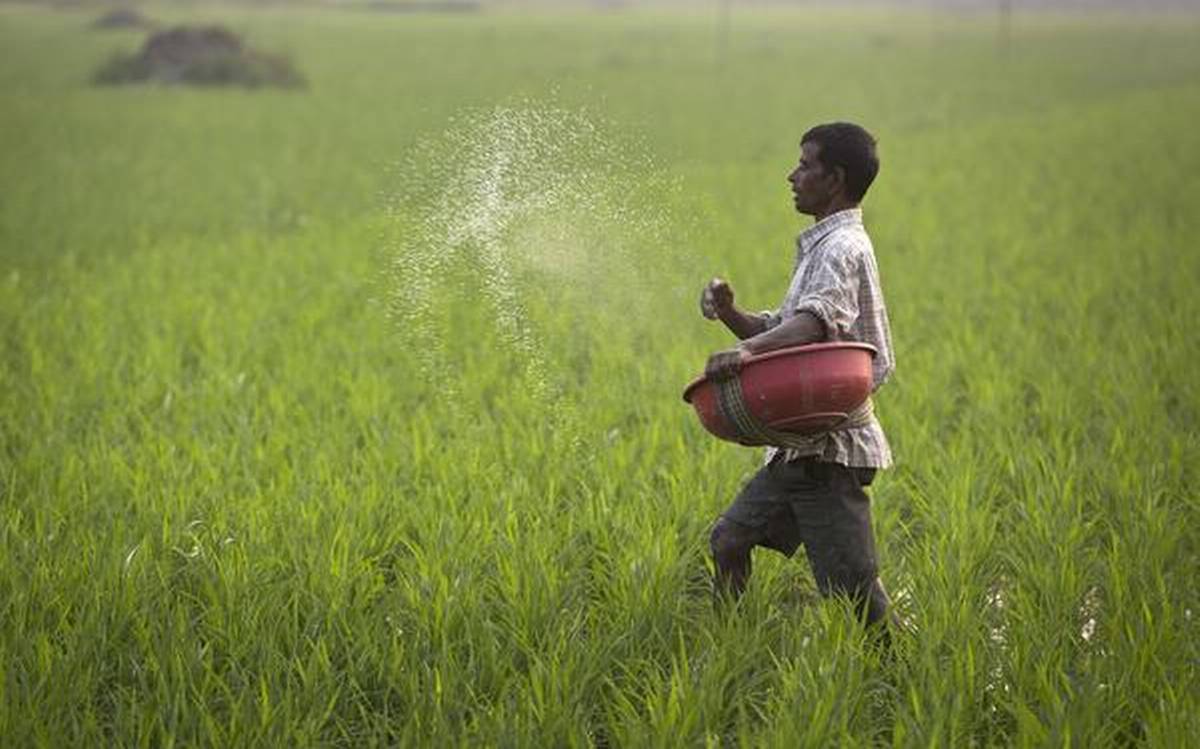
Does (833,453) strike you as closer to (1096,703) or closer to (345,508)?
(1096,703)

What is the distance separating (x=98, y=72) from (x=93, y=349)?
19.7m

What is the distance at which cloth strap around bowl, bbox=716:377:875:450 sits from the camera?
2.57m

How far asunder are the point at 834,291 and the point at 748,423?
32cm

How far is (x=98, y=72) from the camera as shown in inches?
930

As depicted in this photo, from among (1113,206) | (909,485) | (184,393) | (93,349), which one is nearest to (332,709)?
(909,485)

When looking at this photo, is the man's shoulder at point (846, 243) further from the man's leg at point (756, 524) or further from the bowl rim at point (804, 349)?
the man's leg at point (756, 524)

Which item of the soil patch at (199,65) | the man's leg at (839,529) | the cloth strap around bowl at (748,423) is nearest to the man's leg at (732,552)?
the man's leg at (839,529)

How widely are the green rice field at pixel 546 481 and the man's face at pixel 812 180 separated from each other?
0.40m

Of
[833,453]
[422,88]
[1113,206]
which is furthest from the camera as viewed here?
[422,88]

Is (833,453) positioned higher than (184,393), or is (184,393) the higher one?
(833,453)

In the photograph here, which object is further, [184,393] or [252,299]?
[252,299]

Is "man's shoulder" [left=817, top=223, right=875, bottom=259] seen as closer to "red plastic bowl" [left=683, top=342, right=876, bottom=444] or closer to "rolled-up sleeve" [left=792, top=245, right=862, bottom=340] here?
"rolled-up sleeve" [left=792, top=245, right=862, bottom=340]

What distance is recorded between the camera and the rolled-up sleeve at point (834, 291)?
8.50 ft

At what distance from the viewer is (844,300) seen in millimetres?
2623
